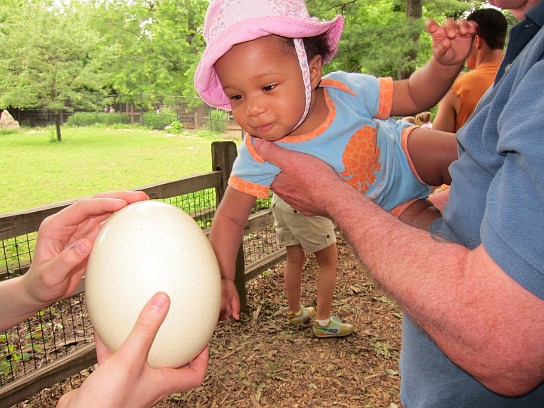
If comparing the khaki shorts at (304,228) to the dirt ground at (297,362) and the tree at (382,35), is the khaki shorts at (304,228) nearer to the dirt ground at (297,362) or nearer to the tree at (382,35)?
the dirt ground at (297,362)

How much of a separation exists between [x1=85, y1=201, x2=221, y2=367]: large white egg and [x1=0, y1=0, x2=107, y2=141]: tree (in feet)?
75.1

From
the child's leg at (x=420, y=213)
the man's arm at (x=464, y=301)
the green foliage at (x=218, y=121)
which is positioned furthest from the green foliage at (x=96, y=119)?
the man's arm at (x=464, y=301)

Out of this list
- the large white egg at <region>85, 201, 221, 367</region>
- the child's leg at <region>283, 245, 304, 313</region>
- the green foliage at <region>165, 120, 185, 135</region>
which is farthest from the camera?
the green foliage at <region>165, 120, 185, 135</region>

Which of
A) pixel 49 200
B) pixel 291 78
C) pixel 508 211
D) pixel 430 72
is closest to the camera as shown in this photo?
pixel 508 211

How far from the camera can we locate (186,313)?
1.41 metres

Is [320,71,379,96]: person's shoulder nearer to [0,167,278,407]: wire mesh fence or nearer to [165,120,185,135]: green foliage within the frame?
[0,167,278,407]: wire mesh fence

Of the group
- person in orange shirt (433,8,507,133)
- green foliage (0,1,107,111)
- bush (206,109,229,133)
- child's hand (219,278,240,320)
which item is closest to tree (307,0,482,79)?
person in orange shirt (433,8,507,133)

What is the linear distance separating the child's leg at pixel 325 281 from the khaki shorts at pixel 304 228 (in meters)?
0.12

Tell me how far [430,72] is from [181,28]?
26.9 m

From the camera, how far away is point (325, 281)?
423cm

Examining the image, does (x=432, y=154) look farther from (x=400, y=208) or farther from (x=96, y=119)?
(x=96, y=119)

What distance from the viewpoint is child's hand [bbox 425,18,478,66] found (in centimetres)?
197

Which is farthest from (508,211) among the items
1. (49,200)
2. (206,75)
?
(49,200)

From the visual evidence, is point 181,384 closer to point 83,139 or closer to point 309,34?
point 309,34
